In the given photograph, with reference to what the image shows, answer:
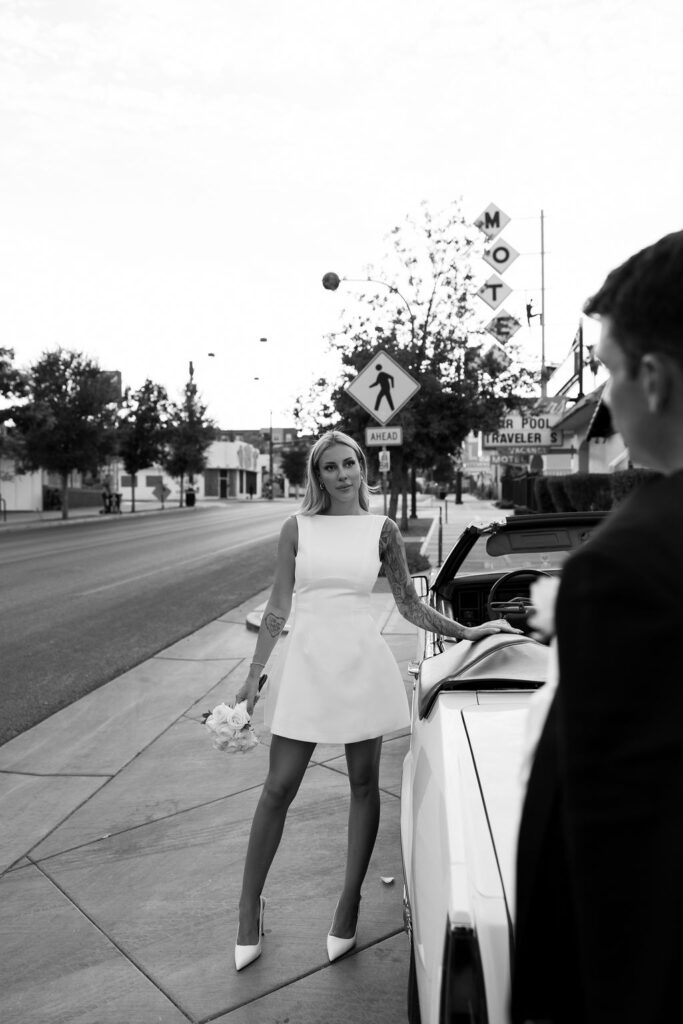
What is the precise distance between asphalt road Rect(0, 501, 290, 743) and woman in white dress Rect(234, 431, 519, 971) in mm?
3516

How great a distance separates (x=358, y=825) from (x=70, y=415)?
36606mm

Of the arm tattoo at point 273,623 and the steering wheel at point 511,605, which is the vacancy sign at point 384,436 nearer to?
the steering wheel at point 511,605

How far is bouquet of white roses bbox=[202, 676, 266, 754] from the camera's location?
125 inches

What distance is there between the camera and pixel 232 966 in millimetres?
3162

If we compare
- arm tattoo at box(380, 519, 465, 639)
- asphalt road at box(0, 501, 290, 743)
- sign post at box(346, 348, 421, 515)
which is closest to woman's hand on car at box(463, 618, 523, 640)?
arm tattoo at box(380, 519, 465, 639)

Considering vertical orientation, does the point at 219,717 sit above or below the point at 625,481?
below

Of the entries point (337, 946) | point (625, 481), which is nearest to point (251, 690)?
A: point (337, 946)

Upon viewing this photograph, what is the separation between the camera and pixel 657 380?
1070 mm

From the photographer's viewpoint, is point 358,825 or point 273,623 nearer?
point 358,825

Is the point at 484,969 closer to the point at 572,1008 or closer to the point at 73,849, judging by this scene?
the point at 572,1008

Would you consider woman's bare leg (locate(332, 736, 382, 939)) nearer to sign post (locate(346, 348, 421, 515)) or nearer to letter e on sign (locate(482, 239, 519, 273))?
sign post (locate(346, 348, 421, 515))

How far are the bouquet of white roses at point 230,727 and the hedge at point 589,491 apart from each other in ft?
→ 54.8

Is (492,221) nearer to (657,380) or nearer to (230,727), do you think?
(230,727)

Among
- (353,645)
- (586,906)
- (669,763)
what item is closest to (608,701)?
(669,763)
